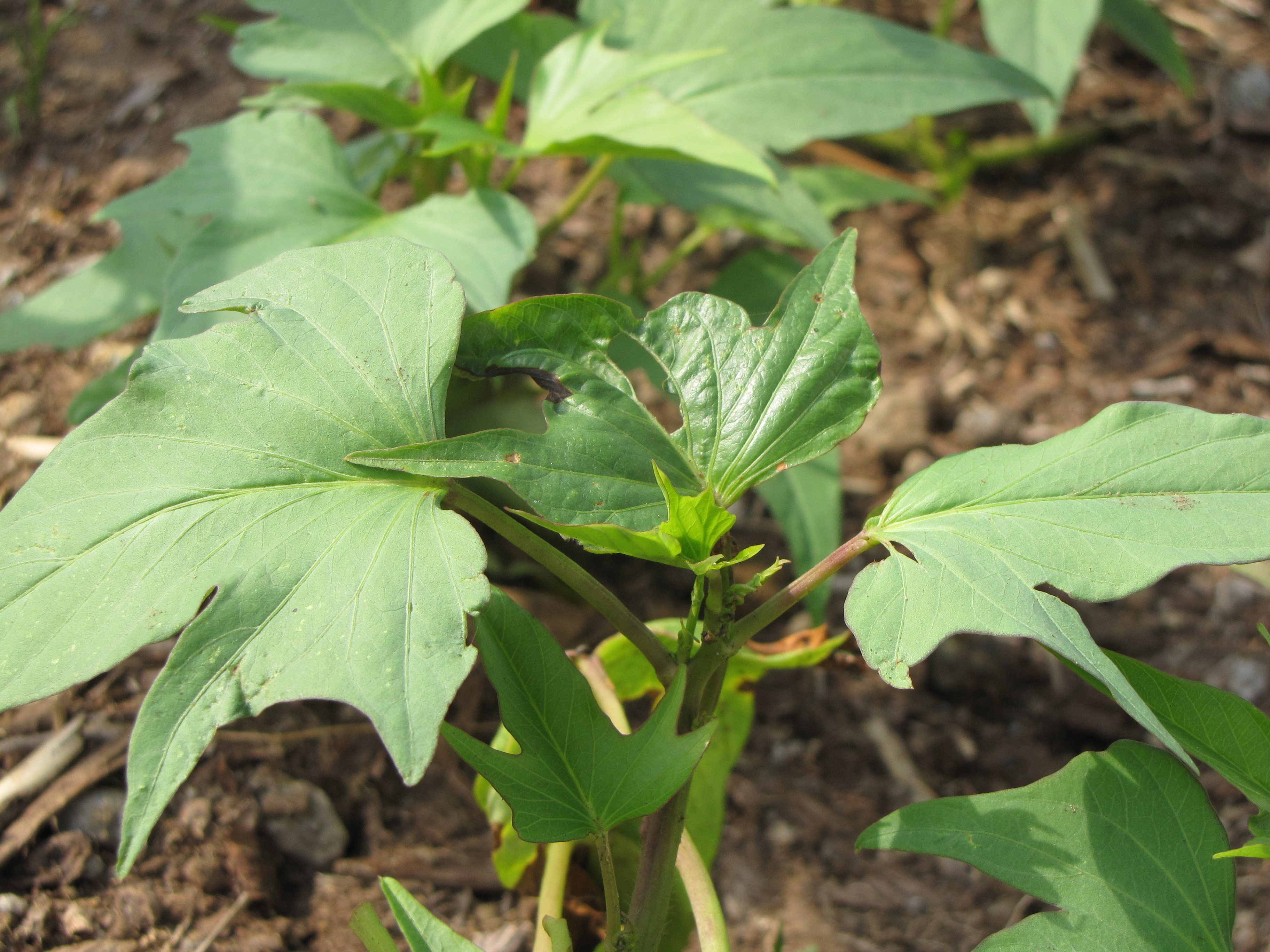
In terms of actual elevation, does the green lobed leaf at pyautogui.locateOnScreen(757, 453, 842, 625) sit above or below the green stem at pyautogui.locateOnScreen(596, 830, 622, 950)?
below

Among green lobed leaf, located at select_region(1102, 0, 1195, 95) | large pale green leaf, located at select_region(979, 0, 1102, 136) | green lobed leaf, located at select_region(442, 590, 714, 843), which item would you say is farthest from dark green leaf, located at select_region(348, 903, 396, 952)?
green lobed leaf, located at select_region(1102, 0, 1195, 95)

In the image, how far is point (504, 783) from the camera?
0.82m

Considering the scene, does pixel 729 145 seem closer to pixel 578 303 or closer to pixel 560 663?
pixel 578 303

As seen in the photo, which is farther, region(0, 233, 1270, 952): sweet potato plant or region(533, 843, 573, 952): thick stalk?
region(533, 843, 573, 952): thick stalk

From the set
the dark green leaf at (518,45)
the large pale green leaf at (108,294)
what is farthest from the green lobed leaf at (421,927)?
the dark green leaf at (518,45)

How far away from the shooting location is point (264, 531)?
0.82 meters

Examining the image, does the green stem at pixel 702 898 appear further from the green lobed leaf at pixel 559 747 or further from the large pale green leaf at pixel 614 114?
the large pale green leaf at pixel 614 114

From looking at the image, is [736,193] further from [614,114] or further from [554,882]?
[554,882]

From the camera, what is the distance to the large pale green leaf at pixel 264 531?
74cm

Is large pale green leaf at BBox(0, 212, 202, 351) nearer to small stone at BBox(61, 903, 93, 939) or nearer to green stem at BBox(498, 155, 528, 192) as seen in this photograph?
green stem at BBox(498, 155, 528, 192)

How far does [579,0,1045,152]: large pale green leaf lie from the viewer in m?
1.55

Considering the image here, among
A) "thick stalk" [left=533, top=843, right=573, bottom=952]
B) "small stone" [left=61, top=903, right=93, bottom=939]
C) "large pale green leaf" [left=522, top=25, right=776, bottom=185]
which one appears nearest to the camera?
"thick stalk" [left=533, top=843, right=573, bottom=952]

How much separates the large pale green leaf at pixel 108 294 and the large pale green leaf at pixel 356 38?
309 millimetres

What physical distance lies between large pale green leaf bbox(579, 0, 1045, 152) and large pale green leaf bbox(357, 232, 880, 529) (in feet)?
2.34
